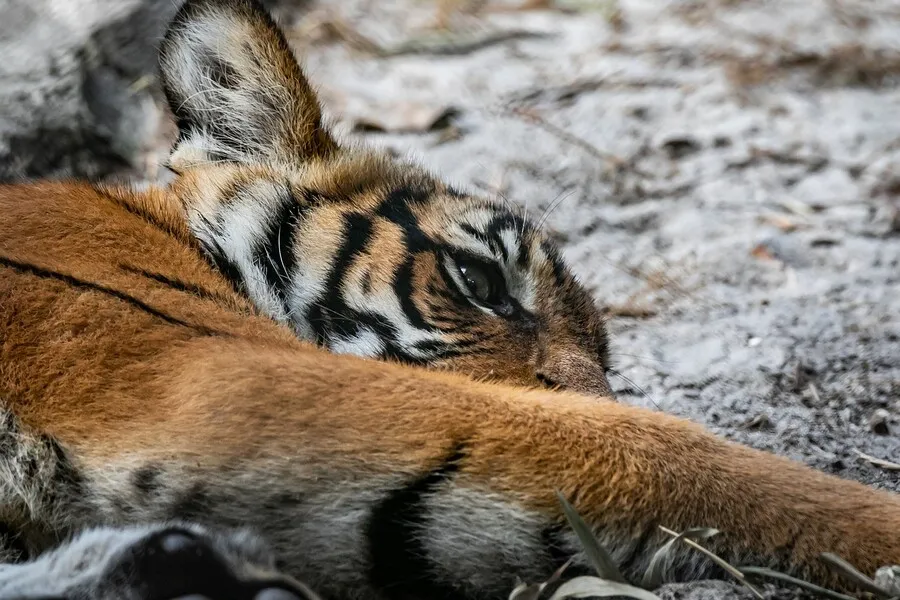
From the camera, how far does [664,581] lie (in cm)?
151

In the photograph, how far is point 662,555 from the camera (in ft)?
4.78

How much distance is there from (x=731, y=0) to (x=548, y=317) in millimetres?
3911

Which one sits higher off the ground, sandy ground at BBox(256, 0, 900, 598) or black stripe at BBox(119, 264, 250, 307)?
black stripe at BBox(119, 264, 250, 307)

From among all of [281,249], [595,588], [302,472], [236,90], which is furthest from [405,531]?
[236,90]

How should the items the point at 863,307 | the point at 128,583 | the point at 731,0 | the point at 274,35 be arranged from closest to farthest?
the point at 128,583, the point at 274,35, the point at 863,307, the point at 731,0

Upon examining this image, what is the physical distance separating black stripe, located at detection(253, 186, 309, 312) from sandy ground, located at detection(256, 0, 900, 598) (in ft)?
2.08

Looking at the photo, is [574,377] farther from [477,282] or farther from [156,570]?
[156,570]

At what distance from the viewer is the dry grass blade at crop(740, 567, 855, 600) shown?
1421 millimetres

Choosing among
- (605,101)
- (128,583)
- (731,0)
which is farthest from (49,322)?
(731,0)

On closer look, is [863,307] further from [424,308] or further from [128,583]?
[128,583]

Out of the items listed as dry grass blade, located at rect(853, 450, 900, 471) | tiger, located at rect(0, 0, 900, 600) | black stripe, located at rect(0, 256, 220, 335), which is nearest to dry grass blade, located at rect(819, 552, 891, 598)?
tiger, located at rect(0, 0, 900, 600)

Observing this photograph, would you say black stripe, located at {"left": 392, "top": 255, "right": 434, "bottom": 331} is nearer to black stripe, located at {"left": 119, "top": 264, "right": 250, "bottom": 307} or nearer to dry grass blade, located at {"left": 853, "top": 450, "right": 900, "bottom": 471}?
black stripe, located at {"left": 119, "top": 264, "right": 250, "bottom": 307}

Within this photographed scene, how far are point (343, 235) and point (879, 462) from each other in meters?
1.17

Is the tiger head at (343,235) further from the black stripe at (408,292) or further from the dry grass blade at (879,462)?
the dry grass blade at (879,462)
